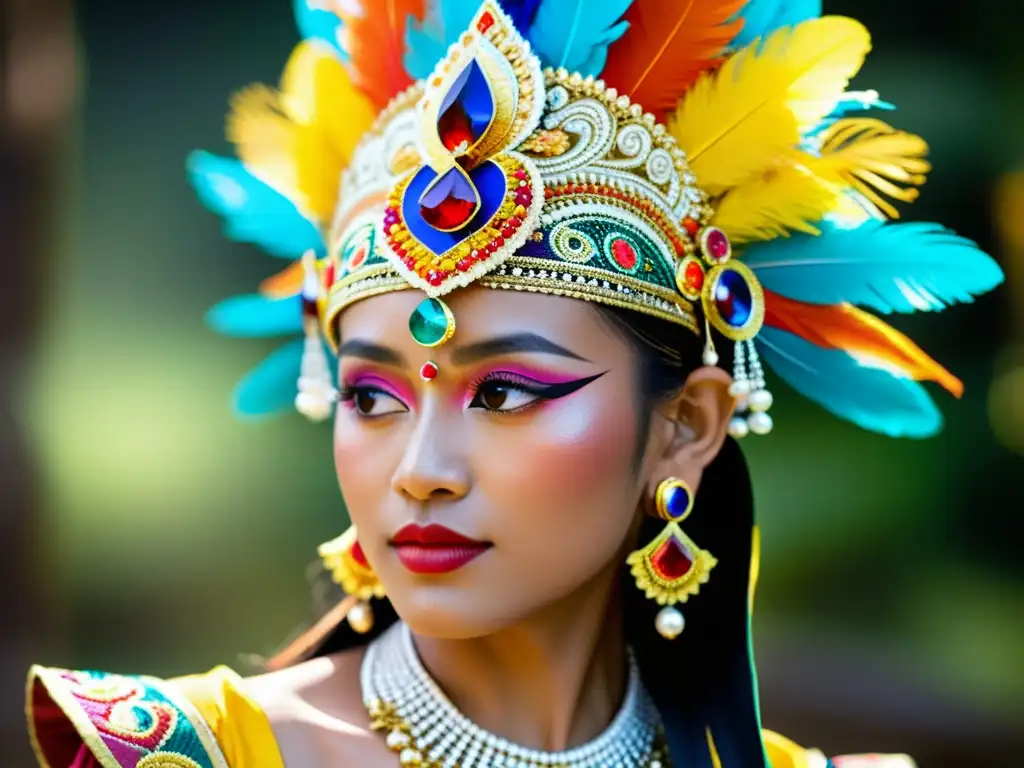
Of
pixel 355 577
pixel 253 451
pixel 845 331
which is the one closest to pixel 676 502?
pixel 845 331

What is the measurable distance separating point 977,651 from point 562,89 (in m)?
4.27

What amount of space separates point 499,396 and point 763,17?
2.74 ft

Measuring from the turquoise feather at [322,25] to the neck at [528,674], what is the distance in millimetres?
1084

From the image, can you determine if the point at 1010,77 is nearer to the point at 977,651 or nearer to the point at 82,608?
the point at 977,651

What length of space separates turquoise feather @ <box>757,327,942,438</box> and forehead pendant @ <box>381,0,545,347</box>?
0.61 metres

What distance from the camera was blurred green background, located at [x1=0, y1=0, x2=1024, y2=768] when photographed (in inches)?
182

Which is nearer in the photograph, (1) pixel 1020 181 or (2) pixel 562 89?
(2) pixel 562 89

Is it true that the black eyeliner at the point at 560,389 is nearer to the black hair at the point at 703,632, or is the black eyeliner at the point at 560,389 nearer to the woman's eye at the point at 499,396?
the woman's eye at the point at 499,396

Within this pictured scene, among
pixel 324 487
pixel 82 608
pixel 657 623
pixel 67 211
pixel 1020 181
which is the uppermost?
pixel 1020 181

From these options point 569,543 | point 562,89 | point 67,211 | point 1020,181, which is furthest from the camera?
point 1020,181

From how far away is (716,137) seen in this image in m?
1.96

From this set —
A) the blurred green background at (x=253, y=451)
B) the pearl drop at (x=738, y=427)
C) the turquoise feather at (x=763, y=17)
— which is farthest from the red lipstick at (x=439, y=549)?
the blurred green background at (x=253, y=451)

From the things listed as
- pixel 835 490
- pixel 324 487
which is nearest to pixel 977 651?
pixel 835 490

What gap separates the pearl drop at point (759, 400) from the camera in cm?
194
